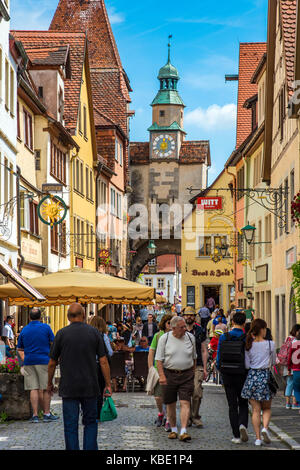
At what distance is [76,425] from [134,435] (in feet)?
9.81

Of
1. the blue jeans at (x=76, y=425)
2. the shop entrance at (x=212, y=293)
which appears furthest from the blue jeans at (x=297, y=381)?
the shop entrance at (x=212, y=293)

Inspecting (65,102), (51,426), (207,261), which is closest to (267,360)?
(51,426)

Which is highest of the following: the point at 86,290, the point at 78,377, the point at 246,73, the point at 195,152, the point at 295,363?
the point at 195,152

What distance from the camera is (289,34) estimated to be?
23.4 meters

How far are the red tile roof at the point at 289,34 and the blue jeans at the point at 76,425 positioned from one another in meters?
13.3

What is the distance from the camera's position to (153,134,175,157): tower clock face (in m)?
78.1

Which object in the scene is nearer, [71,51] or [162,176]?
[71,51]

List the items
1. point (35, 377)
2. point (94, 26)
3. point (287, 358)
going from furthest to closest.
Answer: point (94, 26) < point (287, 358) < point (35, 377)

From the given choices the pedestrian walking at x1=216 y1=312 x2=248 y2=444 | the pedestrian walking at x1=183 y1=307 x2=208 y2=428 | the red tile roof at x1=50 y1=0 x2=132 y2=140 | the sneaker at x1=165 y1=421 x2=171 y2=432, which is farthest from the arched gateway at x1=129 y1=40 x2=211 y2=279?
the pedestrian walking at x1=216 y1=312 x2=248 y2=444

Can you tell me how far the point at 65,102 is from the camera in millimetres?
40031

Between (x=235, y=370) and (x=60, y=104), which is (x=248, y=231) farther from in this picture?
(x=235, y=370)

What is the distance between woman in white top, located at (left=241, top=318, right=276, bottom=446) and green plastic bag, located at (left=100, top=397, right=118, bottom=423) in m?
2.37

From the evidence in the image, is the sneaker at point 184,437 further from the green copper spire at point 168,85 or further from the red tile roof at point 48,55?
the green copper spire at point 168,85

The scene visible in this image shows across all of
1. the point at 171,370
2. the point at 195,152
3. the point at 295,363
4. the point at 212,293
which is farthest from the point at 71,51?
the point at 195,152
